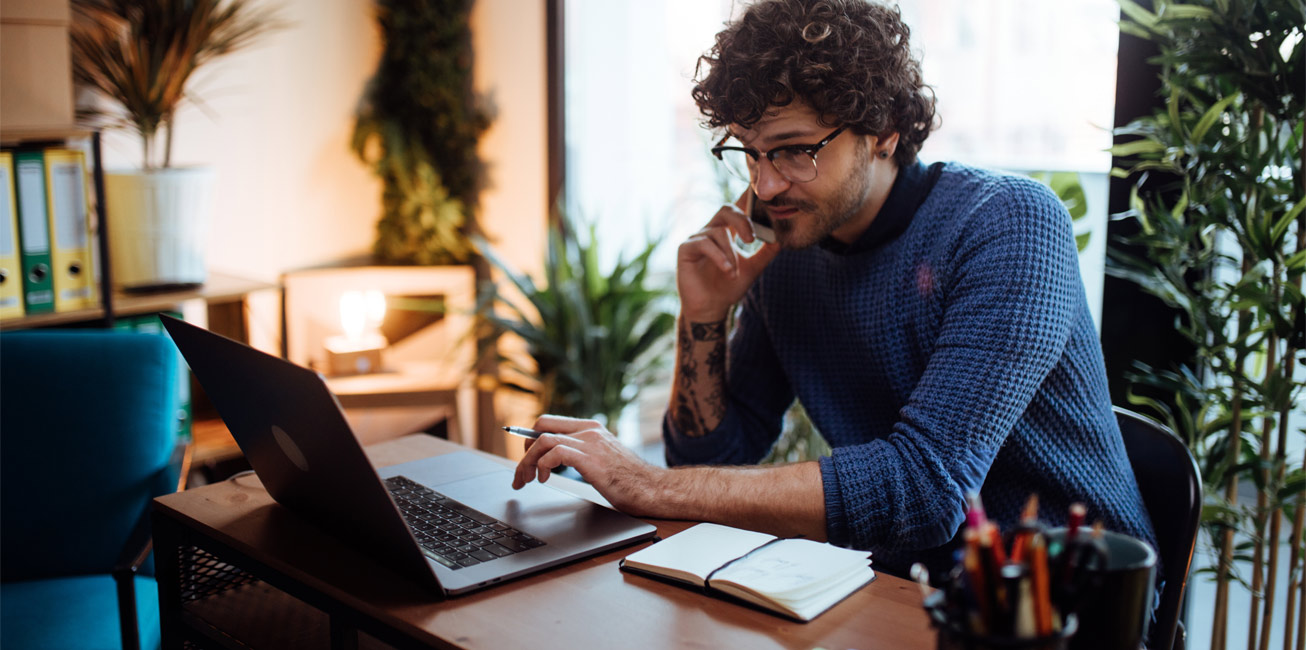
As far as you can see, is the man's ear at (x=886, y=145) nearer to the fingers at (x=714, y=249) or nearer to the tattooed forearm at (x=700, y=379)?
the fingers at (x=714, y=249)

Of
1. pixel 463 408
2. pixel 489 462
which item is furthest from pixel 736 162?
pixel 463 408

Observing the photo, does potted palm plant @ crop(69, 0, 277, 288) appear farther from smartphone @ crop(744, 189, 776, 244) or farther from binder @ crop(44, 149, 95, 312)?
smartphone @ crop(744, 189, 776, 244)

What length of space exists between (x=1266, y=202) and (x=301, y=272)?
2963 mm

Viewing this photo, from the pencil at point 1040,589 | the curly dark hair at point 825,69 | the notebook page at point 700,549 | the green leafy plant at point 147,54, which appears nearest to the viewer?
the pencil at point 1040,589

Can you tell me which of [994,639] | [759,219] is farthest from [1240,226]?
[994,639]

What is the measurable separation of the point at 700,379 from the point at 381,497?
86 cm

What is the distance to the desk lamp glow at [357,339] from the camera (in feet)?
11.6

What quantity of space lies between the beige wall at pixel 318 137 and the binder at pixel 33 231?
103 centimetres

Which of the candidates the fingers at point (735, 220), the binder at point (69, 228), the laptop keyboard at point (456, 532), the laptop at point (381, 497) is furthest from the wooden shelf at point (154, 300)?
the fingers at point (735, 220)

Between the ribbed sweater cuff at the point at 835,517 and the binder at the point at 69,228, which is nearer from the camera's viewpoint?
the ribbed sweater cuff at the point at 835,517

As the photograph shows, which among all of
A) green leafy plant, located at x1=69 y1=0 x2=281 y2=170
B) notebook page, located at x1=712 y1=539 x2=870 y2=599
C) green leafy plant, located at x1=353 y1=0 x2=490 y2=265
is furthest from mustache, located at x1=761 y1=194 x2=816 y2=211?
green leafy plant, located at x1=353 y1=0 x2=490 y2=265

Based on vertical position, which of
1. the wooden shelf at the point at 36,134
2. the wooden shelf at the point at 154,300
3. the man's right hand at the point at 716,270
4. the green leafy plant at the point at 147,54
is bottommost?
the wooden shelf at the point at 154,300

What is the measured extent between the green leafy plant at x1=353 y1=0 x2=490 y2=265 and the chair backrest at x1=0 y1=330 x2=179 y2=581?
71.4 inches

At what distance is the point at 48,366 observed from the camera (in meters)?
1.99
